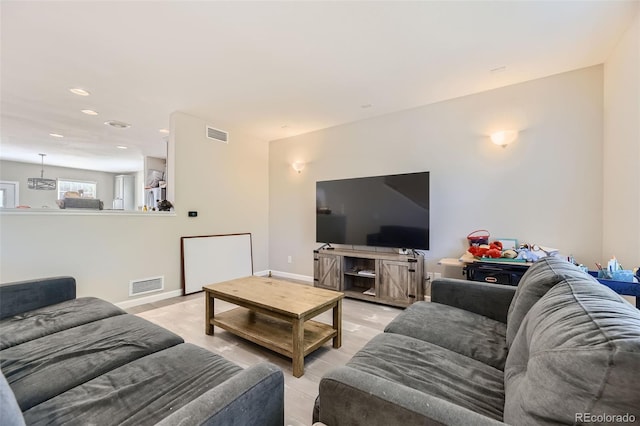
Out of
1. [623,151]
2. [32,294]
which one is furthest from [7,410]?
[623,151]

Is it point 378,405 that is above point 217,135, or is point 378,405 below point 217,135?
below

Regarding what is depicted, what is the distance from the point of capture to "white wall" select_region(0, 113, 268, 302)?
2799mm

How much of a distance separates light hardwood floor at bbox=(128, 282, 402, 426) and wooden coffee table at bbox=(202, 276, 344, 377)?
0.11 meters

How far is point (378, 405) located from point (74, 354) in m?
1.49

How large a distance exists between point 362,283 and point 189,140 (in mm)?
3302

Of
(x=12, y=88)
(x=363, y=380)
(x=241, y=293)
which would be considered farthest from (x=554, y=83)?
(x=12, y=88)

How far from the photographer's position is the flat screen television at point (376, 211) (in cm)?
342

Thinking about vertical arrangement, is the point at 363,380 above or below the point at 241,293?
above

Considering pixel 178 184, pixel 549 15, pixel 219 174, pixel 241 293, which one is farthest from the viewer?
pixel 219 174

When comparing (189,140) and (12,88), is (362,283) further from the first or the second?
(12,88)

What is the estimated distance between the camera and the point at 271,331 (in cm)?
234

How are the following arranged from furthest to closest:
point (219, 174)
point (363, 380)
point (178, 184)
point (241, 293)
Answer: point (219, 174)
point (178, 184)
point (241, 293)
point (363, 380)

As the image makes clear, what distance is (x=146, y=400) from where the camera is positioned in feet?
3.46

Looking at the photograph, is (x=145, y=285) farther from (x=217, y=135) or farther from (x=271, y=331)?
(x=217, y=135)
